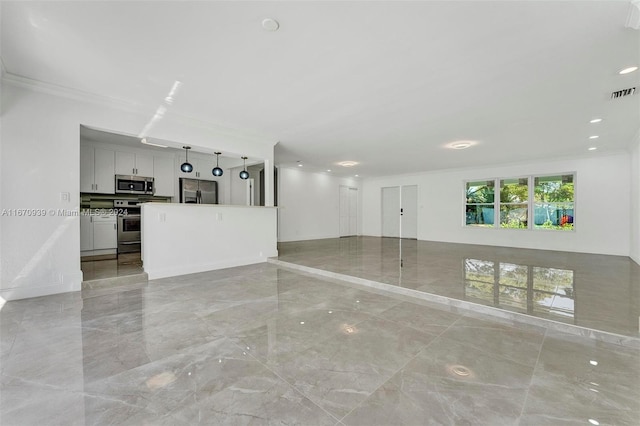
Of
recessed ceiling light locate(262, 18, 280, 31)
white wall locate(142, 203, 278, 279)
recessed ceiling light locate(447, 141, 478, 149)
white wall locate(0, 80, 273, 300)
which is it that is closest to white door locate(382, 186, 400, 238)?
recessed ceiling light locate(447, 141, 478, 149)

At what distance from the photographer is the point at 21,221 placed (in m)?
3.25

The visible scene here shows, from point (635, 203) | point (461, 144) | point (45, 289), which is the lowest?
point (45, 289)

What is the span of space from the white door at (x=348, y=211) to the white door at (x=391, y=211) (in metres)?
1.24

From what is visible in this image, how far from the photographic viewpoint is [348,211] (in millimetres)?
11539

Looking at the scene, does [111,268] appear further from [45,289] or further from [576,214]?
[576,214]

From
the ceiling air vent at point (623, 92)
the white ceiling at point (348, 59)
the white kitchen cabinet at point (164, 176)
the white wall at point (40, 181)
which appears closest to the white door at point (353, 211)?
the white ceiling at point (348, 59)

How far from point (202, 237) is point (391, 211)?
8139 mm

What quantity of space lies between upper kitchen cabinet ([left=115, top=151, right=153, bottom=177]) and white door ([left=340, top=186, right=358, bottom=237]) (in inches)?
279

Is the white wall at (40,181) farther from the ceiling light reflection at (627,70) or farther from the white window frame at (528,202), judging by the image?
the white window frame at (528,202)

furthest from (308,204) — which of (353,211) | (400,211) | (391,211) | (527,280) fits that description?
(527,280)

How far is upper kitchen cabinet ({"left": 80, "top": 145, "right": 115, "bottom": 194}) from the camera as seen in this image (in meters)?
5.51

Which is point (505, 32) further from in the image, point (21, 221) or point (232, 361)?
point (21, 221)

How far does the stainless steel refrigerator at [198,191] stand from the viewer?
6.71 meters

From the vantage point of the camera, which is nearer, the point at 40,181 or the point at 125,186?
the point at 40,181
